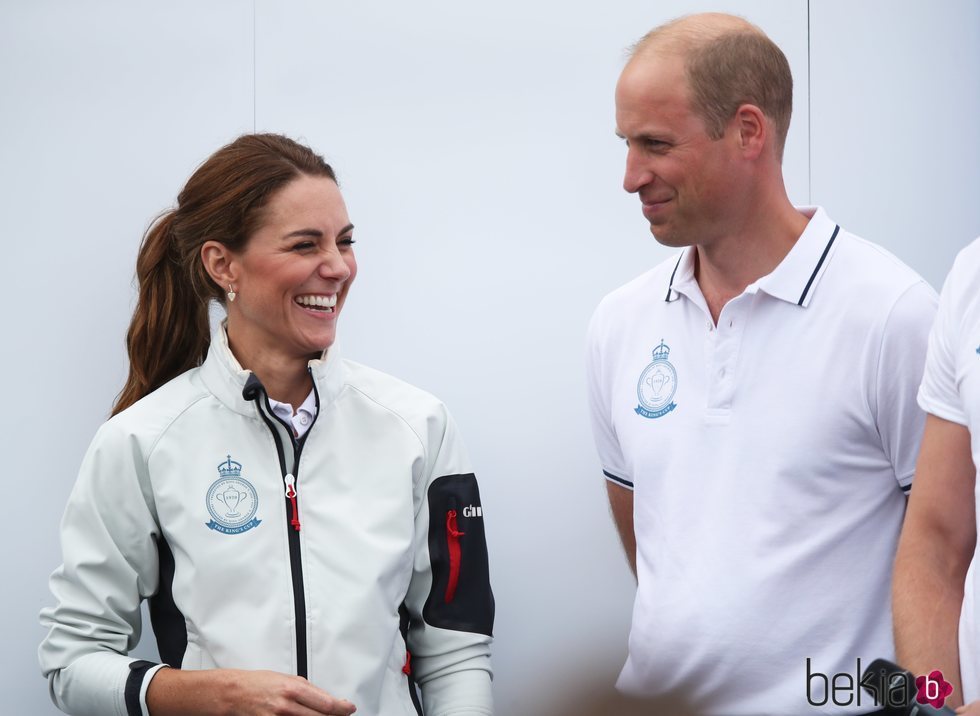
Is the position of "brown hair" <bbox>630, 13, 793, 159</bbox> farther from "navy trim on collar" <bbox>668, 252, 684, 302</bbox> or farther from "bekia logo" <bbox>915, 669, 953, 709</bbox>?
"bekia logo" <bbox>915, 669, 953, 709</bbox>

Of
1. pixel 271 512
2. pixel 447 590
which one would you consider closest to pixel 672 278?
pixel 447 590

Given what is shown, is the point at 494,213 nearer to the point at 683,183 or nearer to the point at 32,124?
the point at 683,183

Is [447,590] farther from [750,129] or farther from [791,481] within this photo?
[750,129]

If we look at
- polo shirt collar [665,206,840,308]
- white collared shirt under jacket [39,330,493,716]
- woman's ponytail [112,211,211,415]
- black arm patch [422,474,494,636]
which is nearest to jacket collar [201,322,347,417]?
white collared shirt under jacket [39,330,493,716]

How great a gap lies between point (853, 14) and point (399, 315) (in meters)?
1.05

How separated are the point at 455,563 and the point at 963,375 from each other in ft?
2.98

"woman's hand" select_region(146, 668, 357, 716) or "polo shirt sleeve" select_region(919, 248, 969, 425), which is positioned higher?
"polo shirt sleeve" select_region(919, 248, 969, 425)

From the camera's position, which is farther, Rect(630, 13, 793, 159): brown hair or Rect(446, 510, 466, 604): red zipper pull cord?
Rect(446, 510, 466, 604): red zipper pull cord

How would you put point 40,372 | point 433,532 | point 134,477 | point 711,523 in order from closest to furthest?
point 711,523
point 134,477
point 433,532
point 40,372

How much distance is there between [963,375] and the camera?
4.55 ft

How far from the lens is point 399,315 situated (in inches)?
87.9

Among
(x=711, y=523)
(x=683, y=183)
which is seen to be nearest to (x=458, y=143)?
(x=683, y=183)

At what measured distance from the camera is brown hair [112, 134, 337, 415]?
74.3 inches

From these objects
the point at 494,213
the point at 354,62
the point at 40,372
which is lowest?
the point at 40,372
